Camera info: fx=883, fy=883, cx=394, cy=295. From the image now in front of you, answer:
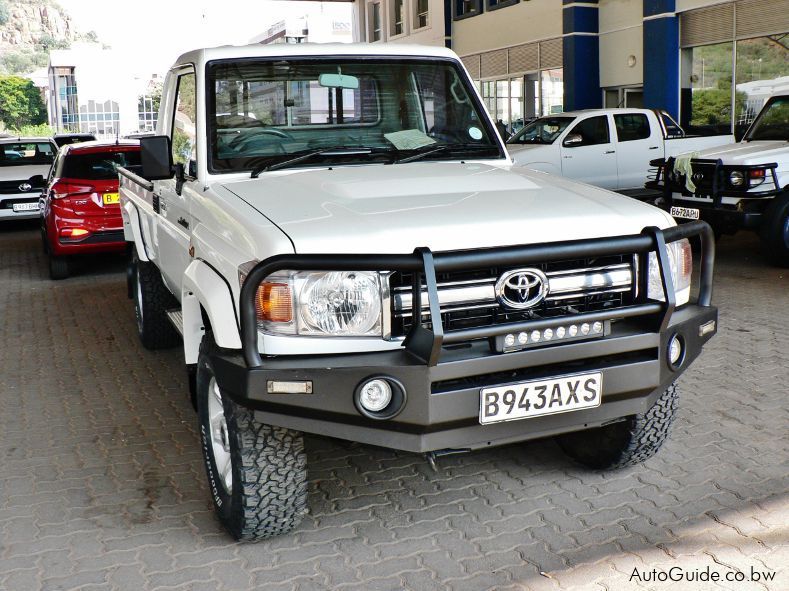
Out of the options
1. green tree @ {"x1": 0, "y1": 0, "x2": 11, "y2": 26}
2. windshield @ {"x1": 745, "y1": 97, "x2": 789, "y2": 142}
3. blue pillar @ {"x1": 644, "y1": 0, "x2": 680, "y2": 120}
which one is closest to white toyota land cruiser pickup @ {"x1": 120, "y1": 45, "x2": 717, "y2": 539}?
windshield @ {"x1": 745, "y1": 97, "x2": 789, "y2": 142}

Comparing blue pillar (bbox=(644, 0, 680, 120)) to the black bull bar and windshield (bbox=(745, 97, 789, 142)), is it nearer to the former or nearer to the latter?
windshield (bbox=(745, 97, 789, 142))

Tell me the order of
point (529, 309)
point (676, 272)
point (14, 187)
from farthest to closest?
point (14, 187) → point (676, 272) → point (529, 309)

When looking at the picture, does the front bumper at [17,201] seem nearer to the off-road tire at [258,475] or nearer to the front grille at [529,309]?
the off-road tire at [258,475]

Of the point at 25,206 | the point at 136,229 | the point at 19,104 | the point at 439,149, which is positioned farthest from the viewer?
the point at 19,104

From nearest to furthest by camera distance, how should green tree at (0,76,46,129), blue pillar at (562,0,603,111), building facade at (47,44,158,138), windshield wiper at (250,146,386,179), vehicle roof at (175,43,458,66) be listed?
windshield wiper at (250,146,386,179) < vehicle roof at (175,43,458,66) < blue pillar at (562,0,603,111) < building facade at (47,44,158,138) < green tree at (0,76,46,129)

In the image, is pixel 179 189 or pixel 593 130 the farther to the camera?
pixel 593 130

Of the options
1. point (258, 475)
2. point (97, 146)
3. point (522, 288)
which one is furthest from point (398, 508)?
point (97, 146)

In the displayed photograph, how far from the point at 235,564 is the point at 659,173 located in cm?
884

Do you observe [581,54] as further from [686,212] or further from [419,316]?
[419,316]

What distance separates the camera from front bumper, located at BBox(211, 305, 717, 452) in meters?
2.98

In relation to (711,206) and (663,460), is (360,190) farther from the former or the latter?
(711,206)

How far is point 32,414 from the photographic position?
5406 millimetres

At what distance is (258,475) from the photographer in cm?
336

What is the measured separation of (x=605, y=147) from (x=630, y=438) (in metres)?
11.7
